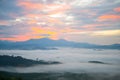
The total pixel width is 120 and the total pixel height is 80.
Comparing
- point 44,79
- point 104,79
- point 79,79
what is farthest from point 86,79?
point 44,79

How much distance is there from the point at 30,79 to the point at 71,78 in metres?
41.6

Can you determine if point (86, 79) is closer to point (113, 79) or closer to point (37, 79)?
point (113, 79)

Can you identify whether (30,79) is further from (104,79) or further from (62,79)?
(104,79)

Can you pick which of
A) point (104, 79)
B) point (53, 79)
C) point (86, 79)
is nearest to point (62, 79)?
point (53, 79)

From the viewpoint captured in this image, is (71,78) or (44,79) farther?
(71,78)

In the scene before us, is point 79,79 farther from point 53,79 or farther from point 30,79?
point 30,79

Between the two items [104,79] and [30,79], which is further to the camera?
[104,79]

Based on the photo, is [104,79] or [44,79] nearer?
[44,79]

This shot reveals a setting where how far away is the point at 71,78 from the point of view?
627ft

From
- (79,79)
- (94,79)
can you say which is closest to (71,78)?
(79,79)

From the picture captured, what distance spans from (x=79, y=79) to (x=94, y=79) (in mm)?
15697

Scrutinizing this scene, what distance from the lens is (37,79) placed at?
17775 cm

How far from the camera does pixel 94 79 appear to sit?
19075 centimetres

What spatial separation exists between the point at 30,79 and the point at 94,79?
211 ft
